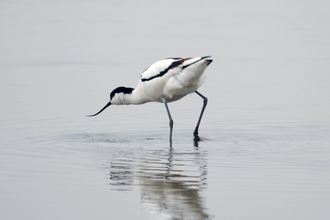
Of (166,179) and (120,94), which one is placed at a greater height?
(120,94)

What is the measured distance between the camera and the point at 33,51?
20.7 metres

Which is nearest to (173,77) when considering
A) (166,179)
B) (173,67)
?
(173,67)

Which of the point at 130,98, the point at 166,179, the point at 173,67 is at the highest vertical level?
the point at 173,67

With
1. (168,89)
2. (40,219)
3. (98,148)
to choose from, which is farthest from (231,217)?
(168,89)

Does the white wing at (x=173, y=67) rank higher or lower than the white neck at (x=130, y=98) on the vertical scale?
higher

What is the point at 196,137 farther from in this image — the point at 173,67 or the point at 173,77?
the point at 173,67

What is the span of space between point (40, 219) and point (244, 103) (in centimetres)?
824

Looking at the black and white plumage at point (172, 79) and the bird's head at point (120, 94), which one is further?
the bird's head at point (120, 94)

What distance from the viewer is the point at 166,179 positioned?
6938 millimetres

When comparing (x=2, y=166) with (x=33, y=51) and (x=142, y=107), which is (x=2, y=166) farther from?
(x=33, y=51)

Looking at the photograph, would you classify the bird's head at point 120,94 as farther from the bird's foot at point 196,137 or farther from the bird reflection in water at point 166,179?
the bird reflection in water at point 166,179

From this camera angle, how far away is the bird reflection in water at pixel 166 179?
5.74 metres

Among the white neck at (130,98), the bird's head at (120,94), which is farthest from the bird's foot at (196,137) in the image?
the bird's head at (120,94)

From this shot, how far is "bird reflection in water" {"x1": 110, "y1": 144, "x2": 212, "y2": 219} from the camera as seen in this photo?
5742mm
